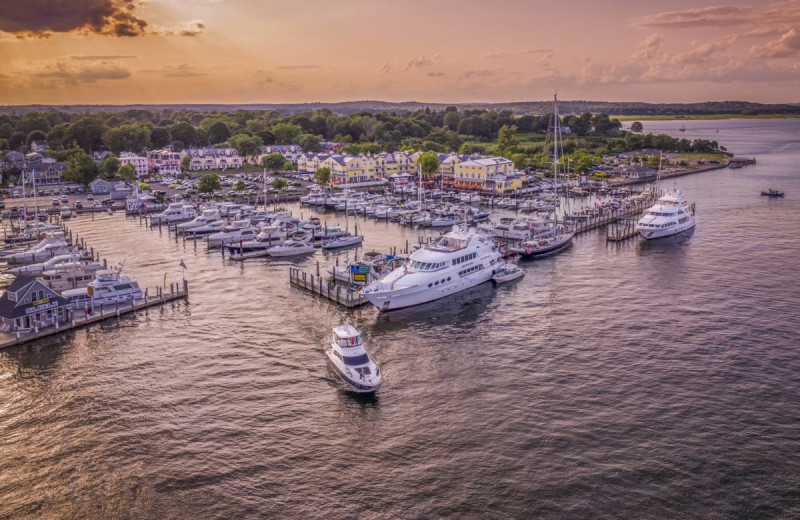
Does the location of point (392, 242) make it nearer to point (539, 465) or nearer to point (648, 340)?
point (648, 340)

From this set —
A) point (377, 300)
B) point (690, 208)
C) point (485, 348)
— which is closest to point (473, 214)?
point (690, 208)

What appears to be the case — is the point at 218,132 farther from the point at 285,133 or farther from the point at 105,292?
the point at 105,292

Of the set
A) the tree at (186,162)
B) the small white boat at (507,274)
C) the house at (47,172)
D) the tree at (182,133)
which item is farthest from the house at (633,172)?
the house at (47,172)

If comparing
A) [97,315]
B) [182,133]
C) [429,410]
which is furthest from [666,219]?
[182,133]

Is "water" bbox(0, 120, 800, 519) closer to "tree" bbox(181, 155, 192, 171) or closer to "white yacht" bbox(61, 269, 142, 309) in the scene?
"white yacht" bbox(61, 269, 142, 309)

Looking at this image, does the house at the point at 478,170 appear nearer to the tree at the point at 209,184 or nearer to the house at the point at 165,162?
the tree at the point at 209,184
